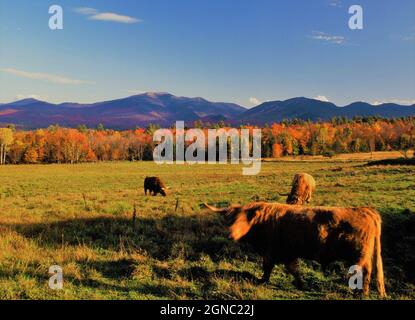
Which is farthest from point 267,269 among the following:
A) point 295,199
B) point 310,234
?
point 295,199

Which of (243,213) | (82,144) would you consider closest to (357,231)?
(243,213)

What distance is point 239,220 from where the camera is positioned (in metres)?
8.16

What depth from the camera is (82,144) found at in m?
113

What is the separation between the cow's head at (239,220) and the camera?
8062mm

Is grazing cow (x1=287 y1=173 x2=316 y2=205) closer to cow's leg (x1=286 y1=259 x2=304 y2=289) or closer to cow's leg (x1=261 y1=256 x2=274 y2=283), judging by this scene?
cow's leg (x1=286 y1=259 x2=304 y2=289)

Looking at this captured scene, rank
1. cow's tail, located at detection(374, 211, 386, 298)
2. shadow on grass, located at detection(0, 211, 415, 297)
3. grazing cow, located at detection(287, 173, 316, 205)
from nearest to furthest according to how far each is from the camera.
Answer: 1. cow's tail, located at detection(374, 211, 386, 298)
2. shadow on grass, located at detection(0, 211, 415, 297)
3. grazing cow, located at detection(287, 173, 316, 205)

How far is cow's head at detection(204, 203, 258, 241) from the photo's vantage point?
Result: 26.5ft

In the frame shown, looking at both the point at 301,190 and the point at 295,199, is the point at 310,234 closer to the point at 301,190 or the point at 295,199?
the point at 295,199

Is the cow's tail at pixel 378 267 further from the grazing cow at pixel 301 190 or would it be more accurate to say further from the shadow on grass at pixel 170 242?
the grazing cow at pixel 301 190

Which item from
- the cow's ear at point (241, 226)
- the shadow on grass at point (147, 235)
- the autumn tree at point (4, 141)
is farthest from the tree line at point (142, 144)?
the cow's ear at point (241, 226)

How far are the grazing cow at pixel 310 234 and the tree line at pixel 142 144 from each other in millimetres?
93064

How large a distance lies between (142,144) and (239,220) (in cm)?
11515

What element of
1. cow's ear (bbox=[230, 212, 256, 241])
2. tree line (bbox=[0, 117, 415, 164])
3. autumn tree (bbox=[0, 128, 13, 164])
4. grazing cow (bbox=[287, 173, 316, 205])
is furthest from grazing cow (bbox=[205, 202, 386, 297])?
autumn tree (bbox=[0, 128, 13, 164])

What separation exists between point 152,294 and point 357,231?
435 cm
